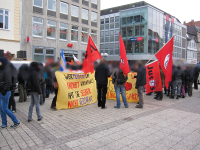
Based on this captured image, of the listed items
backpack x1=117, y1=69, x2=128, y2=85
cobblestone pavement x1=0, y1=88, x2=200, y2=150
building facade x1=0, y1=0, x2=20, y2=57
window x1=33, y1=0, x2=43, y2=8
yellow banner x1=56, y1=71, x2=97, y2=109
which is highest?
window x1=33, y1=0, x2=43, y2=8

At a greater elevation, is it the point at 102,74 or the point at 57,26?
the point at 57,26

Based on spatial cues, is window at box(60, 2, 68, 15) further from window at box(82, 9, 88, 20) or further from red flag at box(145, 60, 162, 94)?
red flag at box(145, 60, 162, 94)

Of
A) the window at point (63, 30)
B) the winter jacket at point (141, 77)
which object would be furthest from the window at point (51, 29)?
the winter jacket at point (141, 77)

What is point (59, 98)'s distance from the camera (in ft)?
21.9

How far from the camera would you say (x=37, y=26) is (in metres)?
22.5

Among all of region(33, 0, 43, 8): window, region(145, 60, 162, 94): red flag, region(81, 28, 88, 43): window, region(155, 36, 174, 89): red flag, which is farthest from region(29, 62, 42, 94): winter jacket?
region(81, 28, 88, 43): window

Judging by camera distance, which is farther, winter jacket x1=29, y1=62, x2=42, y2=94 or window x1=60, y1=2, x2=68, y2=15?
window x1=60, y1=2, x2=68, y2=15

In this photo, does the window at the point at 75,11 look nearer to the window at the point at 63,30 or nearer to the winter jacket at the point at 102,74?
the window at the point at 63,30

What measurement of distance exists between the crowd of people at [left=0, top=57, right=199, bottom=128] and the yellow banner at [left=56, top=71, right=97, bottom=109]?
0.26m

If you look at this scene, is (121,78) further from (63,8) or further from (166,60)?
(63,8)

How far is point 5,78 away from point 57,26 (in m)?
21.7

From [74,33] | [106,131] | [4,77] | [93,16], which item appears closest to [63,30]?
[74,33]

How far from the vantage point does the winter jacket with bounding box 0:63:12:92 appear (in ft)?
14.2

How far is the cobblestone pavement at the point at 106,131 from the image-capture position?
3.72 meters
